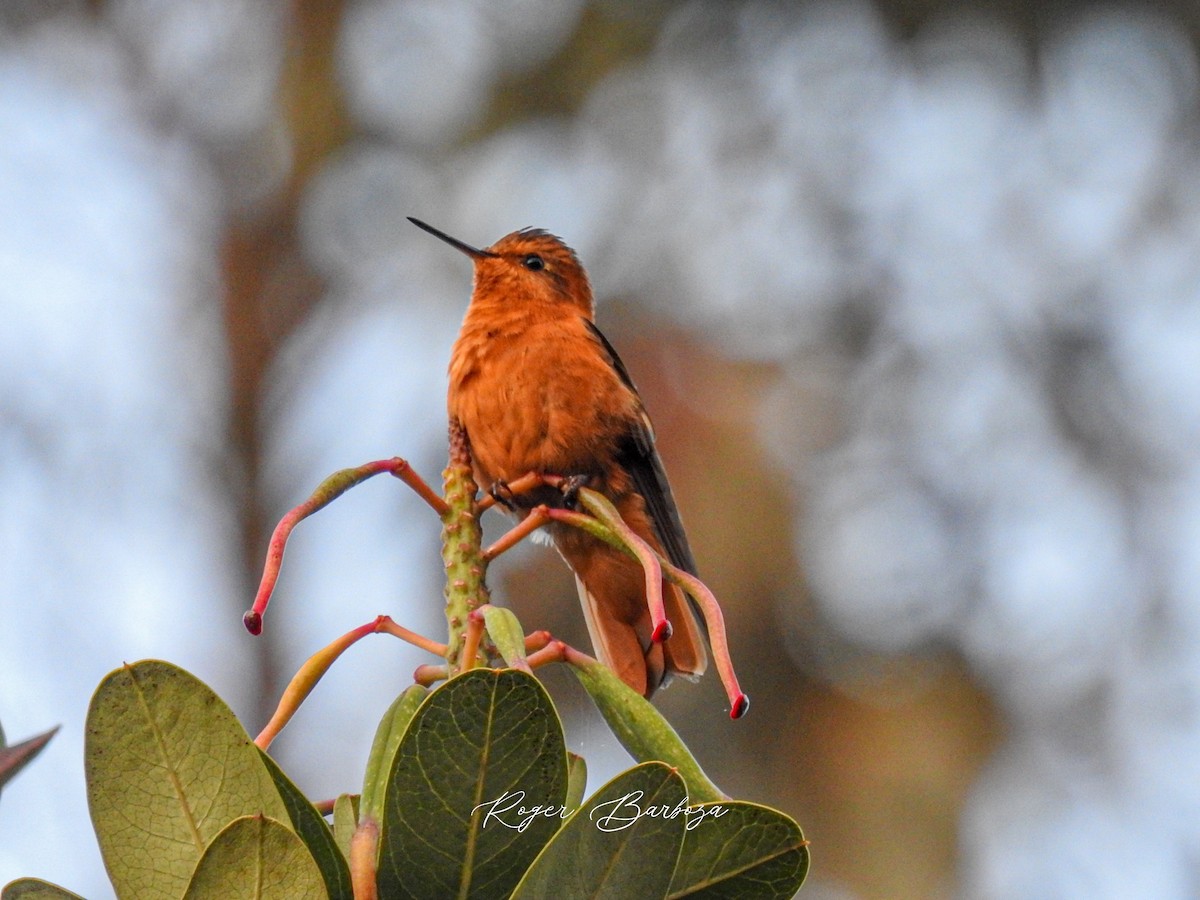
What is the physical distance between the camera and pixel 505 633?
3.61 feet

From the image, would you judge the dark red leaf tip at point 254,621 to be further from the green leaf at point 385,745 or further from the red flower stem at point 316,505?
the green leaf at point 385,745

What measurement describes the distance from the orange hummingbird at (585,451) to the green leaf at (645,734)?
1.39m

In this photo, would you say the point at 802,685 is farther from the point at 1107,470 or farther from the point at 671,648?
the point at 671,648

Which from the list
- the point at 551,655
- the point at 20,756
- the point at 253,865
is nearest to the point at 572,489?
the point at 551,655

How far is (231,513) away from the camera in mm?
6188

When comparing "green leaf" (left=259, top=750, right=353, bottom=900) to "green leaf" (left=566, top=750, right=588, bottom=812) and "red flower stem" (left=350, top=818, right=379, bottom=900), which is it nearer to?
"red flower stem" (left=350, top=818, right=379, bottom=900)

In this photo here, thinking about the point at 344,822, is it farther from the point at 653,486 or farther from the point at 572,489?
the point at 653,486

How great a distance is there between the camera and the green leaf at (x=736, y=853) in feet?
3.34

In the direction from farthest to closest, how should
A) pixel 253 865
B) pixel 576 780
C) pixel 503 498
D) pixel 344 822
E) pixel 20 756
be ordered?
pixel 503 498
pixel 576 780
pixel 344 822
pixel 253 865
pixel 20 756

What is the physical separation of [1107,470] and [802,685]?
270 cm

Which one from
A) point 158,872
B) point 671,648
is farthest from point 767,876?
point 671,648

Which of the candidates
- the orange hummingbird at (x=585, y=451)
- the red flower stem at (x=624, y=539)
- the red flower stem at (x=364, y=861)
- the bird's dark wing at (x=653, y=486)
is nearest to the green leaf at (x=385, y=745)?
the red flower stem at (x=364, y=861)

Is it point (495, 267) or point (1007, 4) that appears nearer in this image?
point (495, 267)

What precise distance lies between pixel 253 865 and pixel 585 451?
1957 mm
